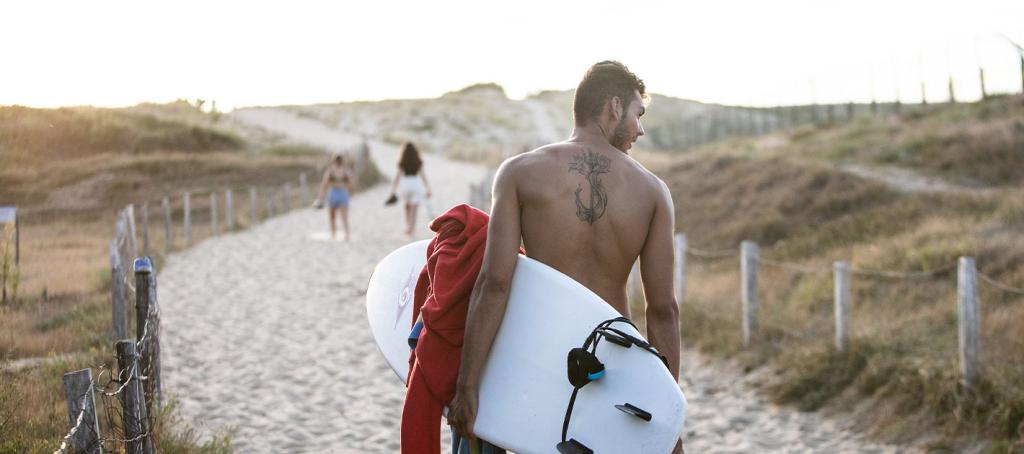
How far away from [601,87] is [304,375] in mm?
5321

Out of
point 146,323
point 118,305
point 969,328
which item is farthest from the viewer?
point 118,305

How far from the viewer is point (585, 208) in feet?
10.4

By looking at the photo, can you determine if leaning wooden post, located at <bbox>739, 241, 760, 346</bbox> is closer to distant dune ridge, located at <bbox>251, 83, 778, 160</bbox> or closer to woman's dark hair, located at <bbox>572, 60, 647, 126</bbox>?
woman's dark hair, located at <bbox>572, 60, 647, 126</bbox>

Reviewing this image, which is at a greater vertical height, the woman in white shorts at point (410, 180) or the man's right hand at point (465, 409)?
the woman in white shorts at point (410, 180)

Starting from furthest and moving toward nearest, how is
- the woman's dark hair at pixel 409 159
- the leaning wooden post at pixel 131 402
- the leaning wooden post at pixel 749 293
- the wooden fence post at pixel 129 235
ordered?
the woman's dark hair at pixel 409 159, the wooden fence post at pixel 129 235, the leaning wooden post at pixel 749 293, the leaning wooden post at pixel 131 402

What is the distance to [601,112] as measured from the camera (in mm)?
3270

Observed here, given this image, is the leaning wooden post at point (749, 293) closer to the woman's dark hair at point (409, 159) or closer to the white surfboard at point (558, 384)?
the white surfboard at point (558, 384)

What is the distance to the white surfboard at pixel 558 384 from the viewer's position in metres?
3.02

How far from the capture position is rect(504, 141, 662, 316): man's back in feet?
10.3

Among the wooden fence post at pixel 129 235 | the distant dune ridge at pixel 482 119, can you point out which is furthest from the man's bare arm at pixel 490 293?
the distant dune ridge at pixel 482 119

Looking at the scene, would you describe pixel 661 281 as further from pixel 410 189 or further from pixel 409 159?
pixel 410 189

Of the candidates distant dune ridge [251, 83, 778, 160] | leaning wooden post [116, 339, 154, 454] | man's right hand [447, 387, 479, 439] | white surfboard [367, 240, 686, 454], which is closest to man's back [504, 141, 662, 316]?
white surfboard [367, 240, 686, 454]

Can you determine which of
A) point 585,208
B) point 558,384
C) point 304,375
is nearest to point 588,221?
point 585,208

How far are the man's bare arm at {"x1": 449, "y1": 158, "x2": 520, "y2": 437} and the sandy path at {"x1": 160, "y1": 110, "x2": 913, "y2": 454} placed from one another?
9.99ft
